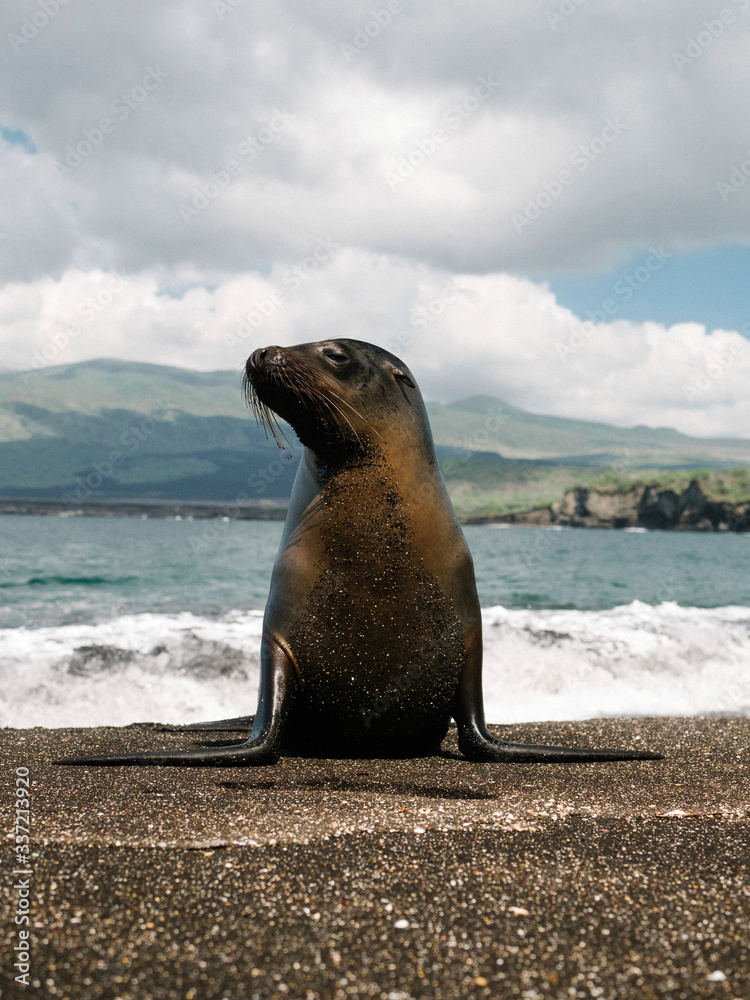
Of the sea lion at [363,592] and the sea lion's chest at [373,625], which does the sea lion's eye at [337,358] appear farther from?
the sea lion's chest at [373,625]

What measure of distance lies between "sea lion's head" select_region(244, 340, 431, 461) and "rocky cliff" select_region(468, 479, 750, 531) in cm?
9270

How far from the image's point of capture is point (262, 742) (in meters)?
4.02

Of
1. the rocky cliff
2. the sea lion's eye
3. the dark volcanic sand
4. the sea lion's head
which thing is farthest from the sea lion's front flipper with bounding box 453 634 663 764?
the rocky cliff

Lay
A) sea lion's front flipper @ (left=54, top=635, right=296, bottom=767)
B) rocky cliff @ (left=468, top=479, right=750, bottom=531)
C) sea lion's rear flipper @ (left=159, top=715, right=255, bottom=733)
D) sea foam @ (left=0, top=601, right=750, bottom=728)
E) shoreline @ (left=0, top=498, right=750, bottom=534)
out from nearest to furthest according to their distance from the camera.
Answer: sea lion's front flipper @ (left=54, top=635, right=296, bottom=767) → sea lion's rear flipper @ (left=159, top=715, right=255, bottom=733) → sea foam @ (left=0, top=601, right=750, bottom=728) → rocky cliff @ (left=468, top=479, right=750, bottom=531) → shoreline @ (left=0, top=498, right=750, bottom=534)

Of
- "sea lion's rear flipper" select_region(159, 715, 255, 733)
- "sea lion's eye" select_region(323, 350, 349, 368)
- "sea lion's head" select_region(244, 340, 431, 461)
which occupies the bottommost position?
"sea lion's rear flipper" select_region(159, 715, 255, 733)

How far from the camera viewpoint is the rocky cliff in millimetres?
89812

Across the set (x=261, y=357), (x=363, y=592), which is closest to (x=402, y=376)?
(x=261, y=357)

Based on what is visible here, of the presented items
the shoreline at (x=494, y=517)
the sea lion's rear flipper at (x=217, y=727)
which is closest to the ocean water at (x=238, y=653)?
the sea lion's rear flipper at (x=217, y=727)

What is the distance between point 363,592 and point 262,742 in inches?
36.4

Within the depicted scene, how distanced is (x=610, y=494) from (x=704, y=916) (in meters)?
103

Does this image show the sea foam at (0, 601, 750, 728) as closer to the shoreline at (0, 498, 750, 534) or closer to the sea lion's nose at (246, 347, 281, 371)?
the sea lion's nose at (246, 347, 281, 371)

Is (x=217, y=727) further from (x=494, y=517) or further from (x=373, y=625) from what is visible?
(x=494, y=517)

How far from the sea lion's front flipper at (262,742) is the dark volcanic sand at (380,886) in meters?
0.07

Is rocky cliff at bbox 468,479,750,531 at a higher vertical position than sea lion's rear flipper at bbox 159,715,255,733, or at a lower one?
higher
